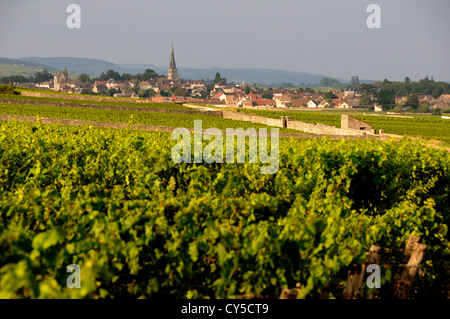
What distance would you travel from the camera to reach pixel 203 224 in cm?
550

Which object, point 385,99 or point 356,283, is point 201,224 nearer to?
point 356,283

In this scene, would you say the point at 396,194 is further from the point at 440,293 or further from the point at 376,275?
the point at 376,275

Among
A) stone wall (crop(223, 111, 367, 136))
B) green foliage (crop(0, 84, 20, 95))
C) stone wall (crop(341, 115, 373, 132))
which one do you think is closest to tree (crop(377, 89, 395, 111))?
stone wall (crop(223, 111, 367, 136))

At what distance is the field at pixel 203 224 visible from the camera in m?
4.70

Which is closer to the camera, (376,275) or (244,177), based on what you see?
(376,275)

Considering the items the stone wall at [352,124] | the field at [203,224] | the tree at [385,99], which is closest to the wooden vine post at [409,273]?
the field at [203,224]

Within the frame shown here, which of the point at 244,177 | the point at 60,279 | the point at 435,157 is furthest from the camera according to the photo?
the point at 435,157

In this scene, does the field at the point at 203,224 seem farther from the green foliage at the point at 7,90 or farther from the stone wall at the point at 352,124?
the green foliage at the point at 7,90

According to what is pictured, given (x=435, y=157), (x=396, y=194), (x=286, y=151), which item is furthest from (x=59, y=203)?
(x=435, y=157)

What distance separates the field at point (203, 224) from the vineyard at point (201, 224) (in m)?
0.02

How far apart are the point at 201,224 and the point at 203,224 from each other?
39 cm

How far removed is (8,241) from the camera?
13.7 feet
